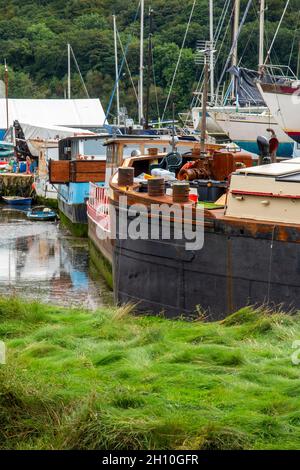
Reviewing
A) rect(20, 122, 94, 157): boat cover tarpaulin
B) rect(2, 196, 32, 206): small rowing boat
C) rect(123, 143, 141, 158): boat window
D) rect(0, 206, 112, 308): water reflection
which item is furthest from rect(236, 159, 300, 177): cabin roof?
rect(20, 122, 94, 157): boat cover tarpaulin

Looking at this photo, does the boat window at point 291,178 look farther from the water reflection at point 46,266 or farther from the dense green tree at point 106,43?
the dense green tree at point 106,43

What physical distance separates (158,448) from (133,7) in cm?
8943

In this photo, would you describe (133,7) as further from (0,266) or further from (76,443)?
(76,443)

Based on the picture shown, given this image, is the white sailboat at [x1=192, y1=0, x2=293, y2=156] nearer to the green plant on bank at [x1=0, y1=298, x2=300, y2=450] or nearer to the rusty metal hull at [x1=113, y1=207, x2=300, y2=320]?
the rusty metal hull at [x1=113, y1=207, x2=300, y2=320]

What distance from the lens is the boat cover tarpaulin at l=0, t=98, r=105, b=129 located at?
63594 millimetres

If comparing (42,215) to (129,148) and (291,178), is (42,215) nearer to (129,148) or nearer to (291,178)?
(129,148)

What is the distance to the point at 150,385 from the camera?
9023 mm

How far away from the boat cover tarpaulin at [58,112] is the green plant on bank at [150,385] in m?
51.8

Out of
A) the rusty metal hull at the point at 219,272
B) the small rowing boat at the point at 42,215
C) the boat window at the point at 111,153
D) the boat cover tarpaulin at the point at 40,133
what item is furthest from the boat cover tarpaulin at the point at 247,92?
the rusty metal hull at the point at 219,272

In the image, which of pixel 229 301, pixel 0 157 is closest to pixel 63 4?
pixel 0 157

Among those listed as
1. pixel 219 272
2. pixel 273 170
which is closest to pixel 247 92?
pixel 273 170

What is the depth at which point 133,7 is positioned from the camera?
94188 mm

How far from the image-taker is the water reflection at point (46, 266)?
2038cm

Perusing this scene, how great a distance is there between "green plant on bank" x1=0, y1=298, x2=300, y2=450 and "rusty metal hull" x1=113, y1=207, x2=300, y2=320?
1.27m
